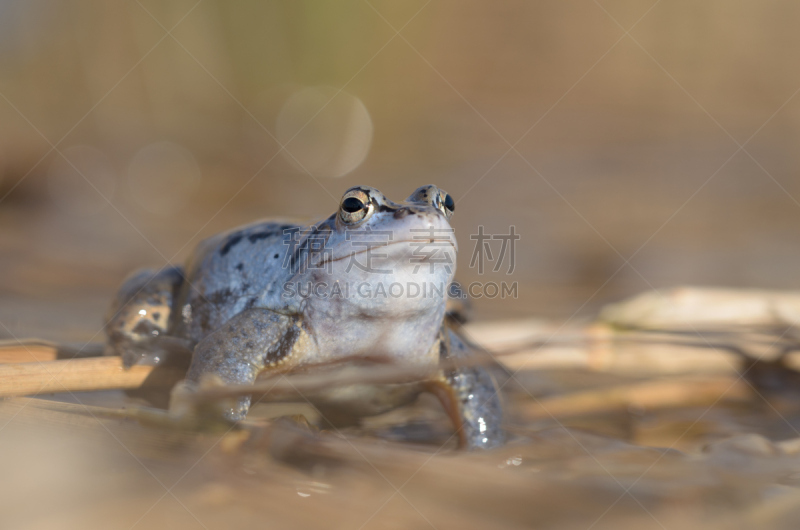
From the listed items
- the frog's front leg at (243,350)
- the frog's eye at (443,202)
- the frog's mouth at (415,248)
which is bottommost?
the frog's front leg at (243,350)

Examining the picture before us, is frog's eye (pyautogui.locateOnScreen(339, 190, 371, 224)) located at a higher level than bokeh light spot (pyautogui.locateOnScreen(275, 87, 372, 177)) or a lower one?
lower

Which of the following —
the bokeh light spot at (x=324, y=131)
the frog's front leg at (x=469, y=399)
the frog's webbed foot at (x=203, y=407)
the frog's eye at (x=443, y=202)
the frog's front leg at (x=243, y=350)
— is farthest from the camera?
the bokeh light spot at (x=324, y=131)

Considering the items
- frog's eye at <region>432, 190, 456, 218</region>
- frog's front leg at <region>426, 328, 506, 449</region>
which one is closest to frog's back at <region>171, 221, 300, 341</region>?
frog's eye at <region>432, 190, 456, 218</region>

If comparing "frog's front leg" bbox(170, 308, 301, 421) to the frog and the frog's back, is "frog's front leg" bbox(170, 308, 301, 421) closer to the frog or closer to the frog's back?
the frog

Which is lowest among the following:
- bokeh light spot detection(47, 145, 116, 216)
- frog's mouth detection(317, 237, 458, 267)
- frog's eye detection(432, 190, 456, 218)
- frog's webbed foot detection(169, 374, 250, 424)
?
frog's webbed foot detection(169, 374, 250, 424)

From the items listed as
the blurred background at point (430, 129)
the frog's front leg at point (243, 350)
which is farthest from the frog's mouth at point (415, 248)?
the blurred background at point (430, 129)

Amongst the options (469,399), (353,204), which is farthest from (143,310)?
(469,399)

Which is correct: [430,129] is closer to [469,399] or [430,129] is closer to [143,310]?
[143,310]

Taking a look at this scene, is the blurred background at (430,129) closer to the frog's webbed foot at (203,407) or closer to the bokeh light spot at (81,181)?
the bokeh light spot at (81,181)
